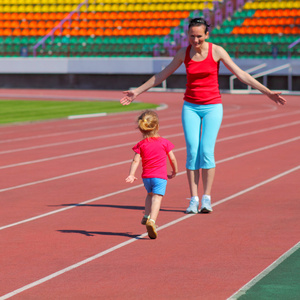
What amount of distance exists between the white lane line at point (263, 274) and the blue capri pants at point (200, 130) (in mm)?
1921

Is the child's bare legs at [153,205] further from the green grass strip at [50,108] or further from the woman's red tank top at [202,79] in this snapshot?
the green grass strip at [50,108]

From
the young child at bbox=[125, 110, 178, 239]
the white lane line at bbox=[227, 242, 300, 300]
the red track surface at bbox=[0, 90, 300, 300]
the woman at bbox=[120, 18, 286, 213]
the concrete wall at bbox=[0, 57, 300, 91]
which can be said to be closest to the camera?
the white lane line at bbox=[227, 242, 300, 300]

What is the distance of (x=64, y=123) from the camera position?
67.7ft

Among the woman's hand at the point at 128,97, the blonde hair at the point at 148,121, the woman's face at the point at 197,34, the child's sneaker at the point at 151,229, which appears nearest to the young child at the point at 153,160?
the blonde hair at the point at 148,121

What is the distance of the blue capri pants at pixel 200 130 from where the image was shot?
8211mm

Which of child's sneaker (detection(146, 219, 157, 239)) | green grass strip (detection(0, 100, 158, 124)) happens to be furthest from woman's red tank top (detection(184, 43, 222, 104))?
green grass strip (detection(0, 100, 158, 124))

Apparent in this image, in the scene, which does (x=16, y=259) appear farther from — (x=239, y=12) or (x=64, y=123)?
(x=239, y=12)

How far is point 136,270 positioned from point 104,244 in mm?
1008

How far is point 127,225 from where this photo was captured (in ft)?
25.0

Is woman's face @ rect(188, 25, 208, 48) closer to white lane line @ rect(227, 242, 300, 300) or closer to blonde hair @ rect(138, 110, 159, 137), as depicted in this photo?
blonde hair @ rect(138, 110, 159, 137)

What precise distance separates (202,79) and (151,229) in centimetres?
206

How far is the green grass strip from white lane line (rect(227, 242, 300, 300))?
15174mm

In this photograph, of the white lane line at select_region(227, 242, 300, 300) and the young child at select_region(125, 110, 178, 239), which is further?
the young child at select_region(125, 110, 178, 239)

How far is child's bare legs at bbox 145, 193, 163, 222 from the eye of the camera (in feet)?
23.0
